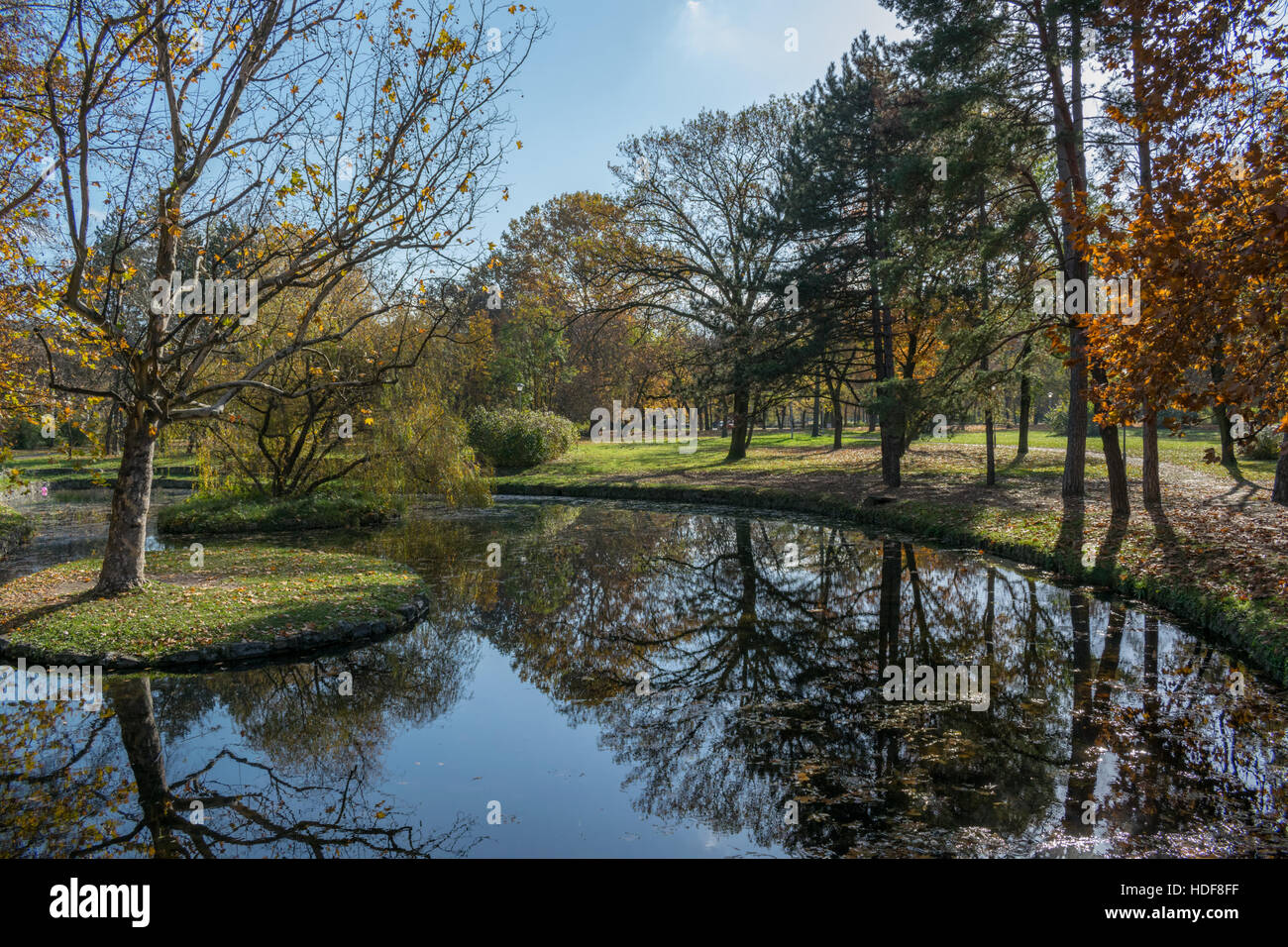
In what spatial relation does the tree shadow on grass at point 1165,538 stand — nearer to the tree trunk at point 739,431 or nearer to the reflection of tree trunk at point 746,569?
the reflection of tree trunk at point 746,569

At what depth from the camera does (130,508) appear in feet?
31.5

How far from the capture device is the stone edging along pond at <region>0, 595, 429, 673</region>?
806 centimetres

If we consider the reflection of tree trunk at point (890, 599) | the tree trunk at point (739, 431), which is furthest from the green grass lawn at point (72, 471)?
the reflection of tree trunk at point (890, 599)

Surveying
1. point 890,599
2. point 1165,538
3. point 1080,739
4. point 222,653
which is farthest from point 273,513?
point 1165,538

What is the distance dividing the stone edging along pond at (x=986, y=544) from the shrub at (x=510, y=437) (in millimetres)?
4081

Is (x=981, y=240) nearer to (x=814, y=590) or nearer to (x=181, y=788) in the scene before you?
(x=814, y=590)

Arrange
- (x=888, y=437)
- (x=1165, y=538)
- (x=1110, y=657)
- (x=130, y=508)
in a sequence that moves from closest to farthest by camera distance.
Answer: (x=1110, y=657)
(x=130, y=508)
(x=1165, y=538)
(x=888, y=437)

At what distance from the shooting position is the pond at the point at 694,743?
501cm

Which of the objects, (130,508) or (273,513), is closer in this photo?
(130,508)

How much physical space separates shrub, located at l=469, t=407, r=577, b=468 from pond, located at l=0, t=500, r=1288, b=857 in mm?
19263

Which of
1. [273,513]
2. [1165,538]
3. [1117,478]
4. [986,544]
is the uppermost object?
[1117,478]

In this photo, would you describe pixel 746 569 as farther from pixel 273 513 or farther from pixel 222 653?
pixel 273 513

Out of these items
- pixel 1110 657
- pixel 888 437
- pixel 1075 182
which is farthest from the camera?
pixel 888 437

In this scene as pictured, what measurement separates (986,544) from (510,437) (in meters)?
19.8
